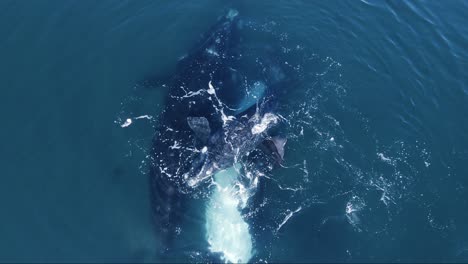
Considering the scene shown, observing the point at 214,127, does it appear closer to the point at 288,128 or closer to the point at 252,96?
the point at 252,96

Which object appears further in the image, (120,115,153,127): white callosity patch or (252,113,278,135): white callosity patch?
(252,113,278,135): white callosity patch

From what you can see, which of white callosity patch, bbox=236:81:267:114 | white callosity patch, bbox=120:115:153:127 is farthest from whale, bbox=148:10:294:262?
white callosity patch, bbox=120:115:153:127

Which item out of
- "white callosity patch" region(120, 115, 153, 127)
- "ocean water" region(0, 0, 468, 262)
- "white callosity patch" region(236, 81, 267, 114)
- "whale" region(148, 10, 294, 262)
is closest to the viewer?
"ocean water" region(0, 0, 468, 262)

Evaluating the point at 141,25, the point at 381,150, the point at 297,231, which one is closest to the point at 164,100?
the point at 141,25

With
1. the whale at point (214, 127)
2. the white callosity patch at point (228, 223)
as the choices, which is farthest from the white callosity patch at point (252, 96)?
the white callosity patch at point (228, 223)

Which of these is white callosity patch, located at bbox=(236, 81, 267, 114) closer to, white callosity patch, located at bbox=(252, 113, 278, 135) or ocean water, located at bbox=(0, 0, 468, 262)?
white callosity patch, located at bbox=(252, 113, 278, 135)
